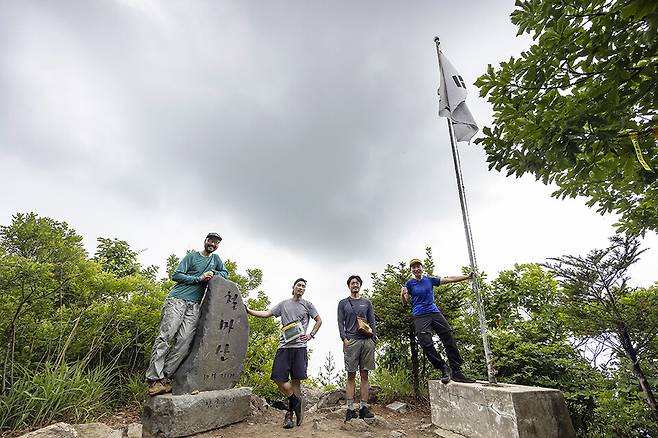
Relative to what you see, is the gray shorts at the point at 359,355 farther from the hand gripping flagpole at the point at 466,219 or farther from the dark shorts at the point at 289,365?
the hand gripping flagpole at the point at 466,219

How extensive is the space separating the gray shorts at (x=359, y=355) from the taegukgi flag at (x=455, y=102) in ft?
11.7

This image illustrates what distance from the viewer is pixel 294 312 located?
529cm

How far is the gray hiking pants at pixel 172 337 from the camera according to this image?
4422mm

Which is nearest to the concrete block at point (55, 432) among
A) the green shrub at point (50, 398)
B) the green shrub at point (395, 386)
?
the green shrub at point (50, 398)

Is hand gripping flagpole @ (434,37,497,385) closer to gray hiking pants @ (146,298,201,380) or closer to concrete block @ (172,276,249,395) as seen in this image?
concrete block @ (172,276,249,395)

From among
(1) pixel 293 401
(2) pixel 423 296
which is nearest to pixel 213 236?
(1) pixel 293 401

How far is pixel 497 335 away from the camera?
21.0 ft

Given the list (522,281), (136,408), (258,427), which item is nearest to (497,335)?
(522,281)

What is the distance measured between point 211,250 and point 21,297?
7.81 feet

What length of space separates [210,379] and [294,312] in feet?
4.82

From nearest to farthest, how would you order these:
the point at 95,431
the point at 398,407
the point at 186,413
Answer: the point at 95,431
the point at 186,413
the point at 398,407

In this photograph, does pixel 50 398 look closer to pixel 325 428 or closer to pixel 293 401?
pixel 293 401

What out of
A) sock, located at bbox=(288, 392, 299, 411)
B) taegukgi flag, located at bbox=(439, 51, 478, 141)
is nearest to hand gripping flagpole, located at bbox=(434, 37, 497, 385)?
taegukgi flag, located at bbox=(439, 51, 478, 141)

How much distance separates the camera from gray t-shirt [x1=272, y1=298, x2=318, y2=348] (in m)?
5.24
